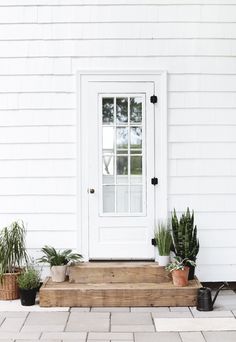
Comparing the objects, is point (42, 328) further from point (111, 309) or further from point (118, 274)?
point (118, 274)

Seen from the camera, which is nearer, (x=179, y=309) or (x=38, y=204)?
(x=179, y=309)

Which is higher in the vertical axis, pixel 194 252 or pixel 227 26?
pixel 227 26

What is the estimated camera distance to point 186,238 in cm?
483

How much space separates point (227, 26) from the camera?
521 centimetres

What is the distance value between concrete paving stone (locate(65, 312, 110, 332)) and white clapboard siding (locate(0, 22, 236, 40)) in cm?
298

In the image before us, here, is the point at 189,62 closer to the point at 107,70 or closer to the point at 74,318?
the point at 107,70

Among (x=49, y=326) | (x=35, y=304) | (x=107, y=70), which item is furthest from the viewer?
(x=107, y=70)

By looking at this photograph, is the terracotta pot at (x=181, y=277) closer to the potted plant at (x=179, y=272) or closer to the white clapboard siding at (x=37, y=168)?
the potted plant at (x=179, y=272)

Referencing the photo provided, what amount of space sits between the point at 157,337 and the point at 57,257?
1514 mm

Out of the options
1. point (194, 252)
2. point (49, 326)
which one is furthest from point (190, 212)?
point (49, 326)

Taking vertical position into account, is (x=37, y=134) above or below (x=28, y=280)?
above

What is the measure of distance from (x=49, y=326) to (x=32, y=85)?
2.63 meters

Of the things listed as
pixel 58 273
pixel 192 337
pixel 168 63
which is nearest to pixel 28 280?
pixel 58 273

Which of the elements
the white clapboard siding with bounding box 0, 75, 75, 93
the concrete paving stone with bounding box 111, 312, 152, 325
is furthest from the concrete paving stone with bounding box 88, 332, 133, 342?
the white clapboard siding with bounding box 0, 75, 75, 93
